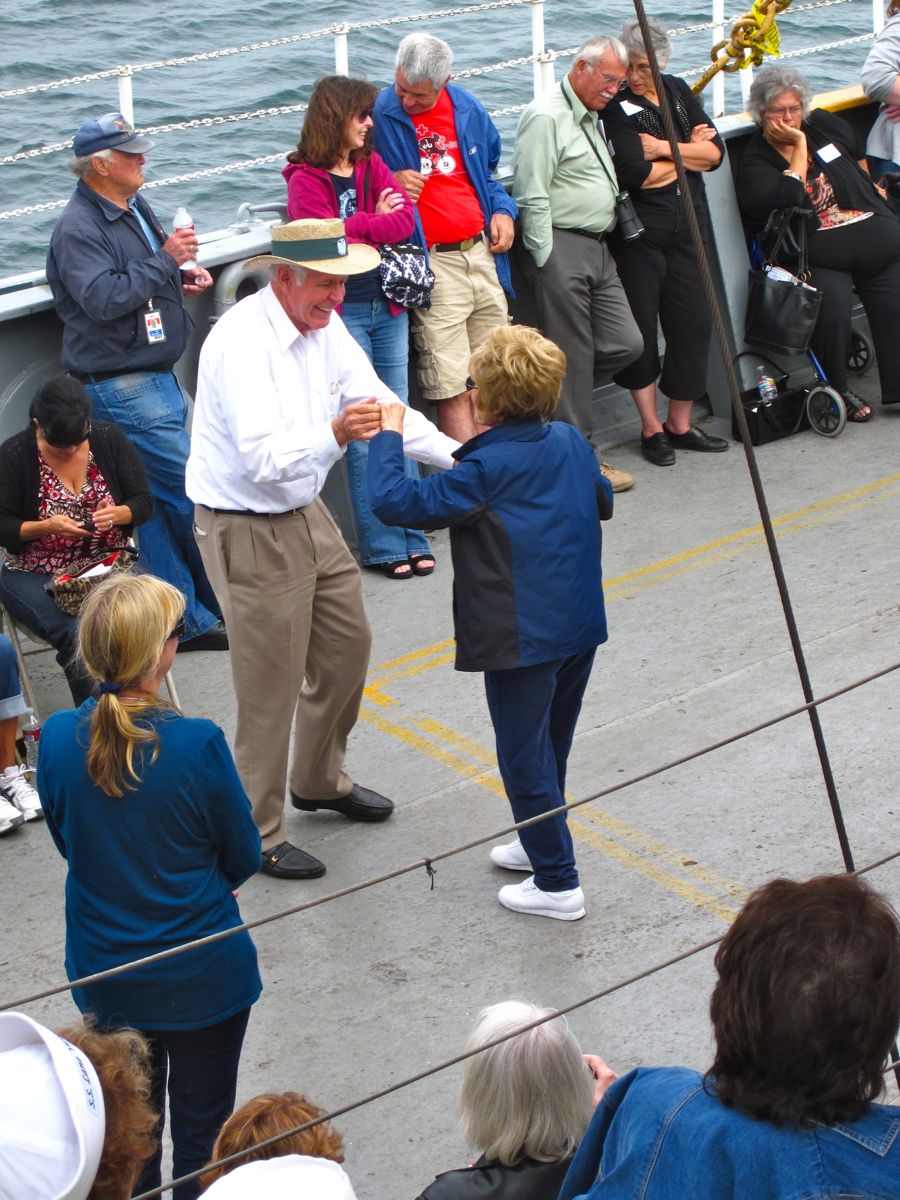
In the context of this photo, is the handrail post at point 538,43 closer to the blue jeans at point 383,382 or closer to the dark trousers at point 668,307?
the dark trousers at point 668,307

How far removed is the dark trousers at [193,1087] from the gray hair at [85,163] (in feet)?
A: 13.0

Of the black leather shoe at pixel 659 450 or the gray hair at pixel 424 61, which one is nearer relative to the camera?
the gray hair at pixel 424 61

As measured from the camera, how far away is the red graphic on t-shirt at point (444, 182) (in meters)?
7.30

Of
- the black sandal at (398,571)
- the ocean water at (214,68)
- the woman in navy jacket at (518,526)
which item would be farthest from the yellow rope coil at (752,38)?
the ocean water at (214,68)

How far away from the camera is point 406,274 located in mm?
7086

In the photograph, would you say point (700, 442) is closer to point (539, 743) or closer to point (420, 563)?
point (420, 563)

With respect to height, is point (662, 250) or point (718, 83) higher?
point (718, 83)

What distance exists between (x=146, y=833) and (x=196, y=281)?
12.9 feet

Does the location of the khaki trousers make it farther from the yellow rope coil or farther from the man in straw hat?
the yellow rope coil

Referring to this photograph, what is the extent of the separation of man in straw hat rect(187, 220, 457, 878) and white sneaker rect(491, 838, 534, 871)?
0.59m

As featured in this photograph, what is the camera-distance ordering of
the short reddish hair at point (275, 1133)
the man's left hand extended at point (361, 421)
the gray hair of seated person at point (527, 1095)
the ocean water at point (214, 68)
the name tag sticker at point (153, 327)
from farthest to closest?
the ocean water at point (214, 68) → the name tag sticker at point (153, 327) → the man's left hand extended at point (361, 421) → the gray hair of seated person at point (527, 1095) → the short reddish hair at point (275, 1133)

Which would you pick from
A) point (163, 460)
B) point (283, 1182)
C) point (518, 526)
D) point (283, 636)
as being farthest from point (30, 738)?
point (283, 1182)

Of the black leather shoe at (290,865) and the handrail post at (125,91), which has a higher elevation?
the handrail post at (125,91)

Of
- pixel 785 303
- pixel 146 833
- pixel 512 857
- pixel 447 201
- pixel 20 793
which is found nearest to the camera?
pixel 146 833
